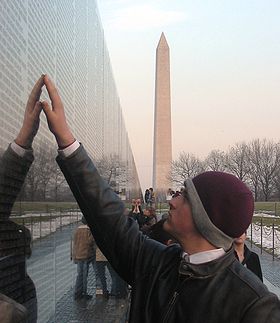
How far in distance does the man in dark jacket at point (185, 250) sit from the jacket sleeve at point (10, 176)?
10.1 inches

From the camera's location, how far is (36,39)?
9.30 ft

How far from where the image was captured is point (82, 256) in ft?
20.2

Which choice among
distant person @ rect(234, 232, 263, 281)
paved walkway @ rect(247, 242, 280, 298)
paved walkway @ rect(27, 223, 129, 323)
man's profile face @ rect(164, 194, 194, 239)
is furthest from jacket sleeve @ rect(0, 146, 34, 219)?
paved walkway @ rect(247, 242, 280, 298)

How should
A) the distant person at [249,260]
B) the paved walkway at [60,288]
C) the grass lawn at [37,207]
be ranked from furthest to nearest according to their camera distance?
the distant person at [249,260] < the paved walkway at [60,288] < the grass lawn at [37,207]

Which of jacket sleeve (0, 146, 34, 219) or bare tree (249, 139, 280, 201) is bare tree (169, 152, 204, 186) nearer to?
bare tree (249, 139, 280, 201)

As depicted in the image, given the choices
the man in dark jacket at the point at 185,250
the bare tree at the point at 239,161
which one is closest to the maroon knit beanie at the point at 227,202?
the man in dark jacket at the point at 185,250

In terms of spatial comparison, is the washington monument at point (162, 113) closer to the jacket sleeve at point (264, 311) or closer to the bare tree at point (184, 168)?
the bare tree at point (184, 168)

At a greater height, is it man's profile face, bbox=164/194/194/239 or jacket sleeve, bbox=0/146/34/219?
jacket sleeve, bbox=0/146/34/219

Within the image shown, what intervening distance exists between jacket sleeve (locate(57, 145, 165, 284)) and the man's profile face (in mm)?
142

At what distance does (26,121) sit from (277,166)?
7141 cm

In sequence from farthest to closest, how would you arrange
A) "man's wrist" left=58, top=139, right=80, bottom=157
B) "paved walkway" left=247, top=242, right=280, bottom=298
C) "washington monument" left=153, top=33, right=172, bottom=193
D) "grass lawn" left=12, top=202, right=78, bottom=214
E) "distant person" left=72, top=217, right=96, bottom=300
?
"washington monument" left=153, top=33, right=172, bottom=193
"paved walkway" left=247, top=242, right=280, bottom=298
"distant person" left=72, top=217, right=96, bottom=300
"grass lawn" left=12, top=202, right=78, bottom=214
"man's wrist" left=58, top=139, right=80, bottom=157

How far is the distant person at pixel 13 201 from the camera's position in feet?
6.74

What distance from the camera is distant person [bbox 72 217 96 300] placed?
5.71 metres

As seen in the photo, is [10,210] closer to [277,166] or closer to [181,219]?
[181,219]
